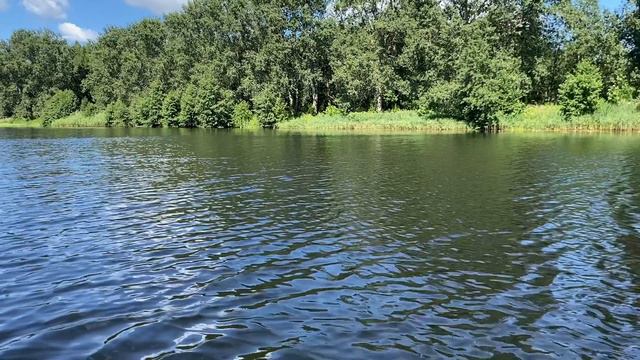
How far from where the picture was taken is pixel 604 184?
25156mm

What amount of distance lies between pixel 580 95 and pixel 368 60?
1278 inches

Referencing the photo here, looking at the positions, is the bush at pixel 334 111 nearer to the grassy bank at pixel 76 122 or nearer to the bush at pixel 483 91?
the bush at pixel 483 91

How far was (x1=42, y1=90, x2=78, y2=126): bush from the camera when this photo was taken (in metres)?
132

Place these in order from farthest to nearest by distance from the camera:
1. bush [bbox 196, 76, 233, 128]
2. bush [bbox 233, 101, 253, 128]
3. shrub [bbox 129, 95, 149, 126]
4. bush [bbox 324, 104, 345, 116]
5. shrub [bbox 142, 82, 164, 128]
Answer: shrub [bbox 129, 95, 149, 126] < shrub [bbox 142, 82, 164, 128] < bush [bbox 196, 76, 233, 128] < bush [bbox 233, 101, 253, 128] < bush [bbox 324, 104, 345, 116]

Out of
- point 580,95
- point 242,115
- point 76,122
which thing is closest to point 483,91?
point 580,95

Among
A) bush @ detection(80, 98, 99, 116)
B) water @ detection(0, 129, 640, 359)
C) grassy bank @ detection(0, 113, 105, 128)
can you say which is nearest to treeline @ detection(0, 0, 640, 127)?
grassy bank @ detection(0, 113, 105, 128)

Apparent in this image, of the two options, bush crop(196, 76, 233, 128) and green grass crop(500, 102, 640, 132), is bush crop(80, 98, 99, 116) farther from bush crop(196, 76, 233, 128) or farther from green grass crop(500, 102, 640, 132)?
green grass crop(500, 102, 640, 132)

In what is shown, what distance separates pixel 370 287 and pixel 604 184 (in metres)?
18.5

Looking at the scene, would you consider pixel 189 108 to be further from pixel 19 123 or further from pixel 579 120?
pixel 579 120

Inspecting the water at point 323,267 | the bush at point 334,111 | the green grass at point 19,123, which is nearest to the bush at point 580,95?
the bush at point 334,111

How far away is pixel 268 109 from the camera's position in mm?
93375

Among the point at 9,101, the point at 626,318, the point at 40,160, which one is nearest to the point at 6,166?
the point at 40,160

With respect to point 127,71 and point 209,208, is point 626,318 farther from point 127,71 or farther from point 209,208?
point 127,71

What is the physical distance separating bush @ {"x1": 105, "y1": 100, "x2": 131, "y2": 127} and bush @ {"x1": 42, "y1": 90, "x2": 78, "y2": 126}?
58.6 ft
